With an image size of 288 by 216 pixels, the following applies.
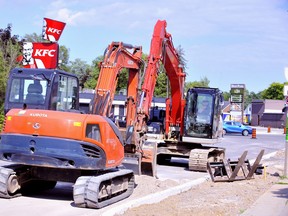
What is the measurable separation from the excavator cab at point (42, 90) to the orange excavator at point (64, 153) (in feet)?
3.45

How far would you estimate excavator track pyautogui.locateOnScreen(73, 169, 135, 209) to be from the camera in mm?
9953

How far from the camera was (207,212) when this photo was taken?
34.5ft

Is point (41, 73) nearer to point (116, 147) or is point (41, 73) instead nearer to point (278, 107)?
point (116, 147)

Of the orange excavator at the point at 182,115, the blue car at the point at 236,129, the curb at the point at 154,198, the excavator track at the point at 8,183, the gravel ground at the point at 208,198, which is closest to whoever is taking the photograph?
the curb at the point at 154,198

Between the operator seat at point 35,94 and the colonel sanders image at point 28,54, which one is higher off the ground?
the colonel sanders image at point 28,54

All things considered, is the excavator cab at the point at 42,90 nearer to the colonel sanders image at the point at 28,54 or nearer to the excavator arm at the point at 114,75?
the excavator arm at the point at 114,75

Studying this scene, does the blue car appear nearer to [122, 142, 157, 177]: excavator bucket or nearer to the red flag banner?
the red flag banner

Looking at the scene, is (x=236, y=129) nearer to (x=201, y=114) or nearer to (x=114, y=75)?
(x=201, y=114)

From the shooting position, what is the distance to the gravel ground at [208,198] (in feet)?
34.2

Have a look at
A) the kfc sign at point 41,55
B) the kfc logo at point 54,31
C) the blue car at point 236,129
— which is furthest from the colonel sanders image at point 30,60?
the blue car at point 236,129

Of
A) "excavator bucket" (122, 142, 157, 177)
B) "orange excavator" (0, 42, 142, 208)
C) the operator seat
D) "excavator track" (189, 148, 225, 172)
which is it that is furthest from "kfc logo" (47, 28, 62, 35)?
"orange excavator" (0, 42, 142, 208)

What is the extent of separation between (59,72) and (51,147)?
240 centimetres

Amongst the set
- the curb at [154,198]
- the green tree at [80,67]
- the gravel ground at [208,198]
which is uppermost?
the green tree at [80,67]

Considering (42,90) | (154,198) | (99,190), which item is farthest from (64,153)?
(154,198)
